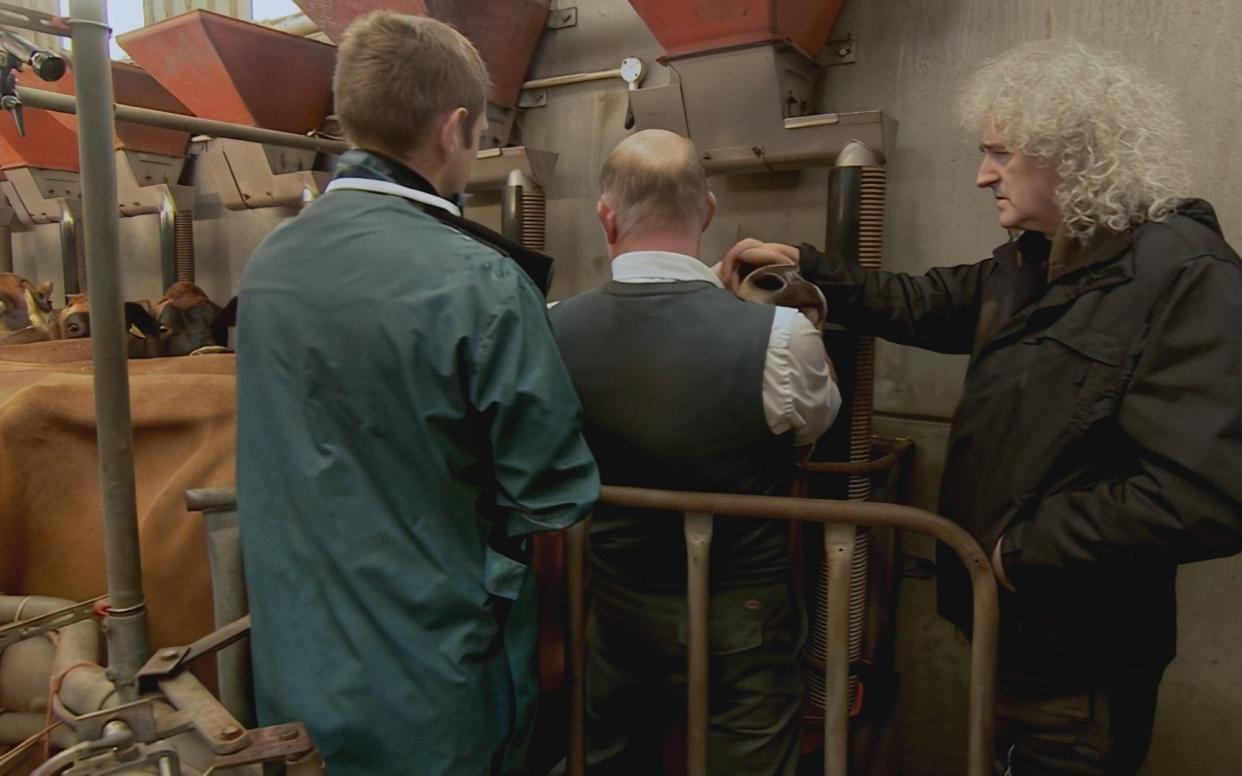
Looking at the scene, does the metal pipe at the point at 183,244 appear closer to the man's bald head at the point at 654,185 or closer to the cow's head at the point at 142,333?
the cow's head at the point at 142,333

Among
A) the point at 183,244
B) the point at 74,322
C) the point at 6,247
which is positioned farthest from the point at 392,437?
the point at 6,247

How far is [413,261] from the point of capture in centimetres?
96

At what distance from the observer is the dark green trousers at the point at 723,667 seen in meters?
1.31

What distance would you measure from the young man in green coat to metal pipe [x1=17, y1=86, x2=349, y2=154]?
40 centimetres

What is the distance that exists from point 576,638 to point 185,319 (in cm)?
215

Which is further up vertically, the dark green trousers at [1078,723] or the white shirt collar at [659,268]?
the white shirt collar at [659,268]

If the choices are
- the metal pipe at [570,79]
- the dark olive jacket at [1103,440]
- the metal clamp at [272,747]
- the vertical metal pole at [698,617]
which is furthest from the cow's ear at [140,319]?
the dark olive jacket at [1103,440]

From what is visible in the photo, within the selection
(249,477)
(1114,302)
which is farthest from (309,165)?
(1114,302)

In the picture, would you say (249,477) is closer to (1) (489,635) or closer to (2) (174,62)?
(1) (489,635)

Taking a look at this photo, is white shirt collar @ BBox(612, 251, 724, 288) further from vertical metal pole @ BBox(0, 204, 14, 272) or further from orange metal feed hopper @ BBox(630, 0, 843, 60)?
vertical metal pole @ BBox(0, 204, 14, 272)

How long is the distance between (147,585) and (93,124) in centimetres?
74

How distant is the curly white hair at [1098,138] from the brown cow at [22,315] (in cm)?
318

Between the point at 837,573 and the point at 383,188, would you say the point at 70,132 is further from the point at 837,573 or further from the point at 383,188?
the point at 837,573

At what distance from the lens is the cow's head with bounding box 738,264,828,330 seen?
136cm
